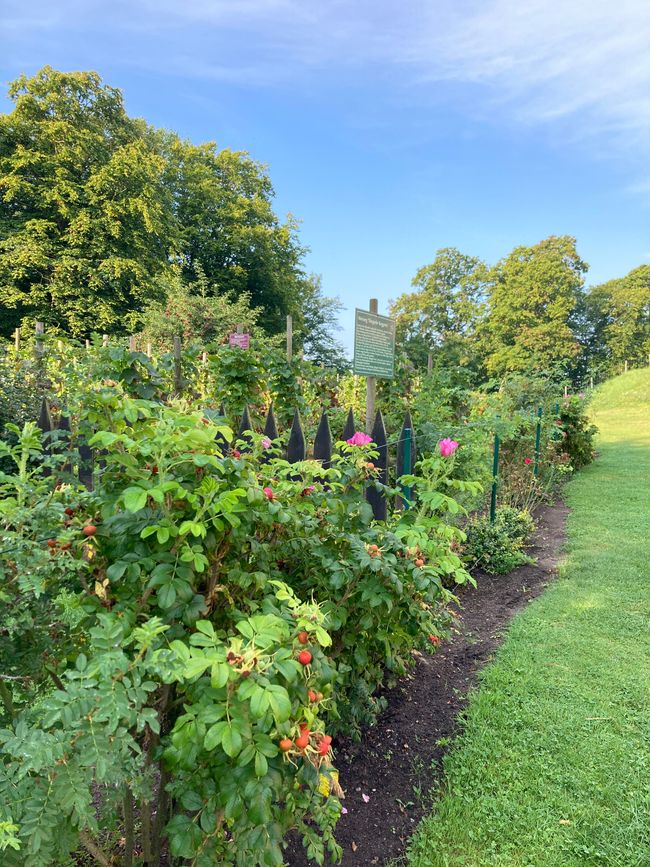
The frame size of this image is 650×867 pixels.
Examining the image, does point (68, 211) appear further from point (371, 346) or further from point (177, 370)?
point (371, 346)

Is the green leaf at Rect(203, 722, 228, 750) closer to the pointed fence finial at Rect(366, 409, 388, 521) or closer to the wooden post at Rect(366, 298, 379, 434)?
the pointed fence finial at Rect(366, 409, 388, 521)

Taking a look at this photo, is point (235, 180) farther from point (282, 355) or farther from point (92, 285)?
A: point (282, 355)

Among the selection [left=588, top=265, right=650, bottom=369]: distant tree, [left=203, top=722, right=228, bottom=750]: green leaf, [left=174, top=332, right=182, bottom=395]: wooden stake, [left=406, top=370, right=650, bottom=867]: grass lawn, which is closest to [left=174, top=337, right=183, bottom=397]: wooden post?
[left=174, top=332, right=182, bottom=395]: wooden stake

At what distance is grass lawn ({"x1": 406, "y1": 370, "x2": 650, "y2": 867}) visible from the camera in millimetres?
1714

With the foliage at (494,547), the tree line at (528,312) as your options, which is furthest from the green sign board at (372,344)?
the tree line at (528,312)

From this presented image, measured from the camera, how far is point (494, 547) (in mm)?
4395

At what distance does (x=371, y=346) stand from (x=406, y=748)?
2.33m

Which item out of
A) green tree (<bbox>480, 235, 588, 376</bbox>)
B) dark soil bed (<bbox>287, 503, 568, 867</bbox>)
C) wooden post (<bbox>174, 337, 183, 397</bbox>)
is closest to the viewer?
dark soil bed (<bbox>287, 503, 568, 867</bbox>)

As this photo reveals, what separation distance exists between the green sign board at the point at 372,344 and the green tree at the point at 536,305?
32964 mm

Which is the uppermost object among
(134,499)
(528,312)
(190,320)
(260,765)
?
(528,312)

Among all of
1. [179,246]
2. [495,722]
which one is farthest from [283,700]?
[179,246]

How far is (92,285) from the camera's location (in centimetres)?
1897

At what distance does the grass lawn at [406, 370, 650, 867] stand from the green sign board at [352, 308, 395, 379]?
1.91 m

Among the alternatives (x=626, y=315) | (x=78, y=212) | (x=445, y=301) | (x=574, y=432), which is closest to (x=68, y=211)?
(x=78, y=212)
